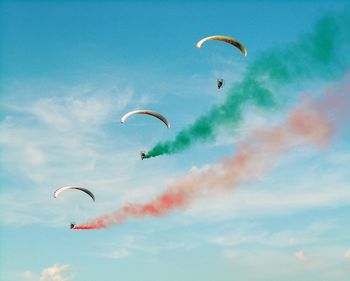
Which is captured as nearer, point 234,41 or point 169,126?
point 234,41

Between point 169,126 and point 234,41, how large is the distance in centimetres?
961

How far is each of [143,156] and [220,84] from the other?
31.4 ft

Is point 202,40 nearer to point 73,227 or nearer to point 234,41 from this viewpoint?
point 234,41

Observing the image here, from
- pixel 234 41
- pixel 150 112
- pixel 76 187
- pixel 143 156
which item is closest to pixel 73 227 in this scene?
pixel 76 187

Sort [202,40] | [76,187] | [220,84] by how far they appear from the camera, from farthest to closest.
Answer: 1. [76,187]
2. [220,84]
3. [202,40]

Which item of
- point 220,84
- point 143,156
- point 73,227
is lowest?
point 73,227

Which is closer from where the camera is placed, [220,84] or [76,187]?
[220,84]

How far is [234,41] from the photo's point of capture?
47500 millimetres

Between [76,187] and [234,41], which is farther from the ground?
[234,41]

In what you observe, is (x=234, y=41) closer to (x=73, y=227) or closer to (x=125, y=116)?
(x=125, y=116)

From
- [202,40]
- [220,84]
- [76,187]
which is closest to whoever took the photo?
[202,40]

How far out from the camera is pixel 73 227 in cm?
5597

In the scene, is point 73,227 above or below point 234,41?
below

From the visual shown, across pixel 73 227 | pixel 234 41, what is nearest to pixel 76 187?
pixel 73 227
